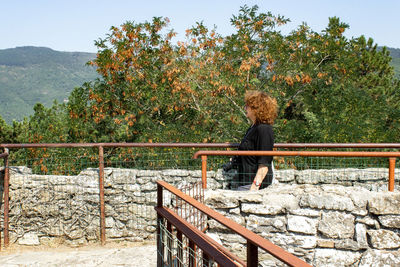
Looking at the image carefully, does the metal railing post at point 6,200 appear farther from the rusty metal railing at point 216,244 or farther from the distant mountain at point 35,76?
the distant mountain at point 35,76

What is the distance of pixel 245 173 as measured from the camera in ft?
14.1

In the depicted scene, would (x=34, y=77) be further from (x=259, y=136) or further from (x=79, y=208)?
(x=259, y=136)

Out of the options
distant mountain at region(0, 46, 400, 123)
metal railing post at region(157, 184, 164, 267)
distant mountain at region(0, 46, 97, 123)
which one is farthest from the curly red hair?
distant mountain at region(0, 46, 97, 123)

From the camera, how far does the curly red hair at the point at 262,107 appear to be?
3973 mm

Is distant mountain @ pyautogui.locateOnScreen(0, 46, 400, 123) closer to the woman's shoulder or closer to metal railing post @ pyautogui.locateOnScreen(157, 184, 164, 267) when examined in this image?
the woman's shoulder

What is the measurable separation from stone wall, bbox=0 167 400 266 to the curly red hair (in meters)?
0.99

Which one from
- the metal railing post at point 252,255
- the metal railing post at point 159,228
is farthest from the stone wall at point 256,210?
the metal railing post at point 252,255

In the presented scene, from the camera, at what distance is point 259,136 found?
406cm

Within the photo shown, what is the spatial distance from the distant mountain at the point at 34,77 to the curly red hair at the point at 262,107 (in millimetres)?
94059

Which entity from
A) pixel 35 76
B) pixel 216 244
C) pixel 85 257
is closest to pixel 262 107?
pixel 216 244

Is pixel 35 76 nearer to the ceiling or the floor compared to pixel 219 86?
nearer to the ceiling

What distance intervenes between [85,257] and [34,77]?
14127 cm

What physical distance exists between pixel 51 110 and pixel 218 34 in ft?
26.6

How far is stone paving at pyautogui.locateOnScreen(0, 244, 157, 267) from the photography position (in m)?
4.73
